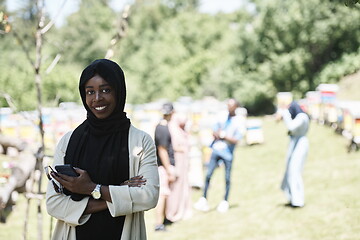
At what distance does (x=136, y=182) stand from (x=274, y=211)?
648 centimetres

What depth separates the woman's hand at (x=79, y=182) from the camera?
2557 millimetres

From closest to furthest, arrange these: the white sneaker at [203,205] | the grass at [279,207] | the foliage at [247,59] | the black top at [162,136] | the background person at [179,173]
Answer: the grass at [279,207] → the black top at [162,136] → the background person at [179,173] → the white sneaker at [203,205] → the foliage at [247,59]

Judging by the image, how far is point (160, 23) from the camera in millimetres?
59719

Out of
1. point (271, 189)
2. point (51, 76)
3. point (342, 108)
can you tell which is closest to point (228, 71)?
point (51, 76)

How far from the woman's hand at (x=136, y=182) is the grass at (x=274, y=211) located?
4.79m

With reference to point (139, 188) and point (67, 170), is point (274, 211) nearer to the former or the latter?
point (139, 188)

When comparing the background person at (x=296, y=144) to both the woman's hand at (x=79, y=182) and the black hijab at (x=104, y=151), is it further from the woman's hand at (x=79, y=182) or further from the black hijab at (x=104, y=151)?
the woman's hand at (x=79, y=182)

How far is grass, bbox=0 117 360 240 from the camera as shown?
7441mm

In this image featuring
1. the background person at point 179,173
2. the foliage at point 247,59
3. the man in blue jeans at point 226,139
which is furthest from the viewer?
the foliage at point 247,59

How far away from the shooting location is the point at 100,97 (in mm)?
2674

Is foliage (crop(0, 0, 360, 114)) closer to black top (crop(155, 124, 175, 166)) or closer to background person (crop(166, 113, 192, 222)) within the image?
background person (crop(166, 113, 192, 222))

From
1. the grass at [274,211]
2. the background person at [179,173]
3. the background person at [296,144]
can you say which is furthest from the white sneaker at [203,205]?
the background person at [296,144]

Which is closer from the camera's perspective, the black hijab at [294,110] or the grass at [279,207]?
the grass at [279,207]

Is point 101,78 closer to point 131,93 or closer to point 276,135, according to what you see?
point 276,135
